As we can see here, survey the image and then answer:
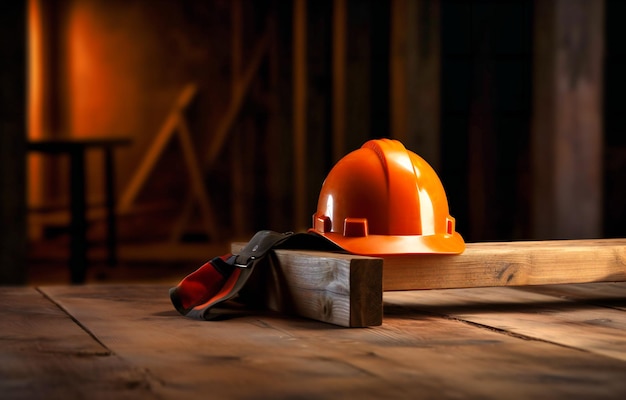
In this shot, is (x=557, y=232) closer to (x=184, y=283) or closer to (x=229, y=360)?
(x=184, y=283)

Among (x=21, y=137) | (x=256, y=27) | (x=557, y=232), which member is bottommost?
(x=557, y=232)

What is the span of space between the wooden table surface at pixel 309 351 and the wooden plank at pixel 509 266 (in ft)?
0.23

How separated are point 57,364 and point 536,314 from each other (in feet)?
3.80

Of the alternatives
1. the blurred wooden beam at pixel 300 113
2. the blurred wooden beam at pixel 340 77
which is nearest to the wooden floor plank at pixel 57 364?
the blurred wooden beam at pixel 340 77

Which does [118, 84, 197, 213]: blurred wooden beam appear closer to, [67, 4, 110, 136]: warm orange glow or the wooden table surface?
[67, 4, 110, 136]: warm orange glow

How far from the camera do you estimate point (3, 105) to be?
473cm

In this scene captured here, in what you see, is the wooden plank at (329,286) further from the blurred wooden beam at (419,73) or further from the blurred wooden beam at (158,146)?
the blurred wooden beam at (158,146)

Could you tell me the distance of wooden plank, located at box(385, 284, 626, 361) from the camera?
207cm

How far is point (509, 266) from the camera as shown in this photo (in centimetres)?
256

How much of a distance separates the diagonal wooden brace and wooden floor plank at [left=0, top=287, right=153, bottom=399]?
0.47 meters

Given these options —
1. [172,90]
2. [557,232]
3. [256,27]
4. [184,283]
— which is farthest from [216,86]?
[184,283]

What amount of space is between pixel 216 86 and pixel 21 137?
684 centimetres

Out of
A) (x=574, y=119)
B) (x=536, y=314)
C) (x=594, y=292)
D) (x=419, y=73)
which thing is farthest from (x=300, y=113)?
(x=536, y=314)

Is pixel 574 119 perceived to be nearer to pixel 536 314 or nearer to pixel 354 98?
pixel 354 98
